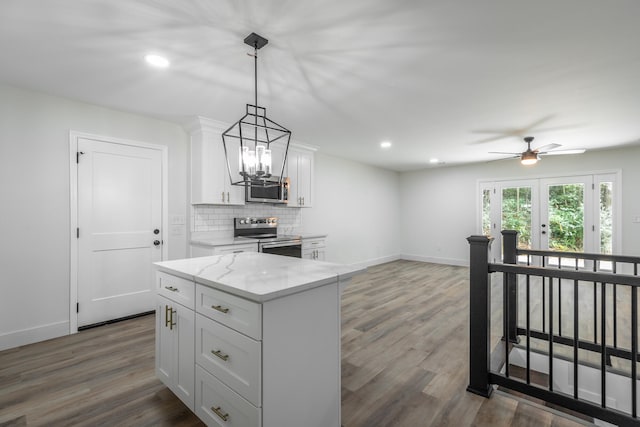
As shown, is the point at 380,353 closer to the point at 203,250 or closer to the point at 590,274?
the point at 590,274

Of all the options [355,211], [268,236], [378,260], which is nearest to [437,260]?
[378,260]

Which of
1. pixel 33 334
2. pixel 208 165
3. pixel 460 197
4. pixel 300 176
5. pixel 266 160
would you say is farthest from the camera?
pixel 460 197

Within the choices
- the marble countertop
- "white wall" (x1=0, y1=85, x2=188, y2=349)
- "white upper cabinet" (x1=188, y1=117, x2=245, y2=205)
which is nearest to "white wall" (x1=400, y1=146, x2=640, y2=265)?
"white upper cabinet" (x1=188, y1=117, x2=245, y2=205)

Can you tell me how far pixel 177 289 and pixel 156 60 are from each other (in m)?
1.80

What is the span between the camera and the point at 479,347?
82.3 inches

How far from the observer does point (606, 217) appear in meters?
5.39

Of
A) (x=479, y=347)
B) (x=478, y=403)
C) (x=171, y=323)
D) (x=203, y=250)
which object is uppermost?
(x=203, y=250)

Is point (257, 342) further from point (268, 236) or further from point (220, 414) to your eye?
point (268, 236)

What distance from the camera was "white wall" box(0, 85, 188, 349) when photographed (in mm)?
2787

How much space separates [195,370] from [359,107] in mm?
2926

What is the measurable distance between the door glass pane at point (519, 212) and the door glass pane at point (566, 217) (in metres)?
0.37

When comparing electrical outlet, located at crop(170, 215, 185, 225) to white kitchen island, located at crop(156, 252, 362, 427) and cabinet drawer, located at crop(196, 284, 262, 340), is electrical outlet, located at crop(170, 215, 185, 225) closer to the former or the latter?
white kitchen island, located at crop(156, 252, 362, 427)

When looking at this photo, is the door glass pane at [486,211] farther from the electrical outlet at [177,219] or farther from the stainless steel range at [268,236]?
the electrical outlet at [177,219]

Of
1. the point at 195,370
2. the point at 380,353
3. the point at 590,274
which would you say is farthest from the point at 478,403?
the point at 195,370
